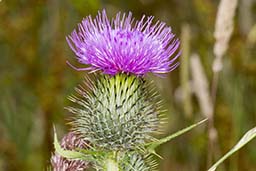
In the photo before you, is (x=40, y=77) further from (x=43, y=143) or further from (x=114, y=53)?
(x=114, y=53)

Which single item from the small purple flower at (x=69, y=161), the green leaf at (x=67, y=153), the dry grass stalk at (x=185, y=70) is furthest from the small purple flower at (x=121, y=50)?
the dry grass stalk at (x=185, y=70)

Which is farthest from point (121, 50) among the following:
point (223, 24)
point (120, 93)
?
point (223, 24)

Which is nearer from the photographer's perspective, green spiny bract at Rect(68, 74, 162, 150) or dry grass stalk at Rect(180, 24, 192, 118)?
green spiny bract at Rect(68, 74, 162, 150)

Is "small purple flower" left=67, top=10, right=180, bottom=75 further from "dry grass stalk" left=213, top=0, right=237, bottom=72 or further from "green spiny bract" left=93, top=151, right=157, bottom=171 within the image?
"dry grass stalk" left=213, top=0, right=237, bottom=72

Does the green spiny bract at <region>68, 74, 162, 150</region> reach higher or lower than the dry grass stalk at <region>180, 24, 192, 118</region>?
lower

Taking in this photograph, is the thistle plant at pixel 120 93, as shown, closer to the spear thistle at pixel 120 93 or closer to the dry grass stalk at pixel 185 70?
the spear thistle at pixel 120 93

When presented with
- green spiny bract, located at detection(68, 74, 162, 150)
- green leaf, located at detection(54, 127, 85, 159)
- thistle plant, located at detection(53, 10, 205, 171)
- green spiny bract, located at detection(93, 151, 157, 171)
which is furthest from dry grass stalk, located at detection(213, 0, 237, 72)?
green leaf, located at detection(54, 127, 85, 159)
